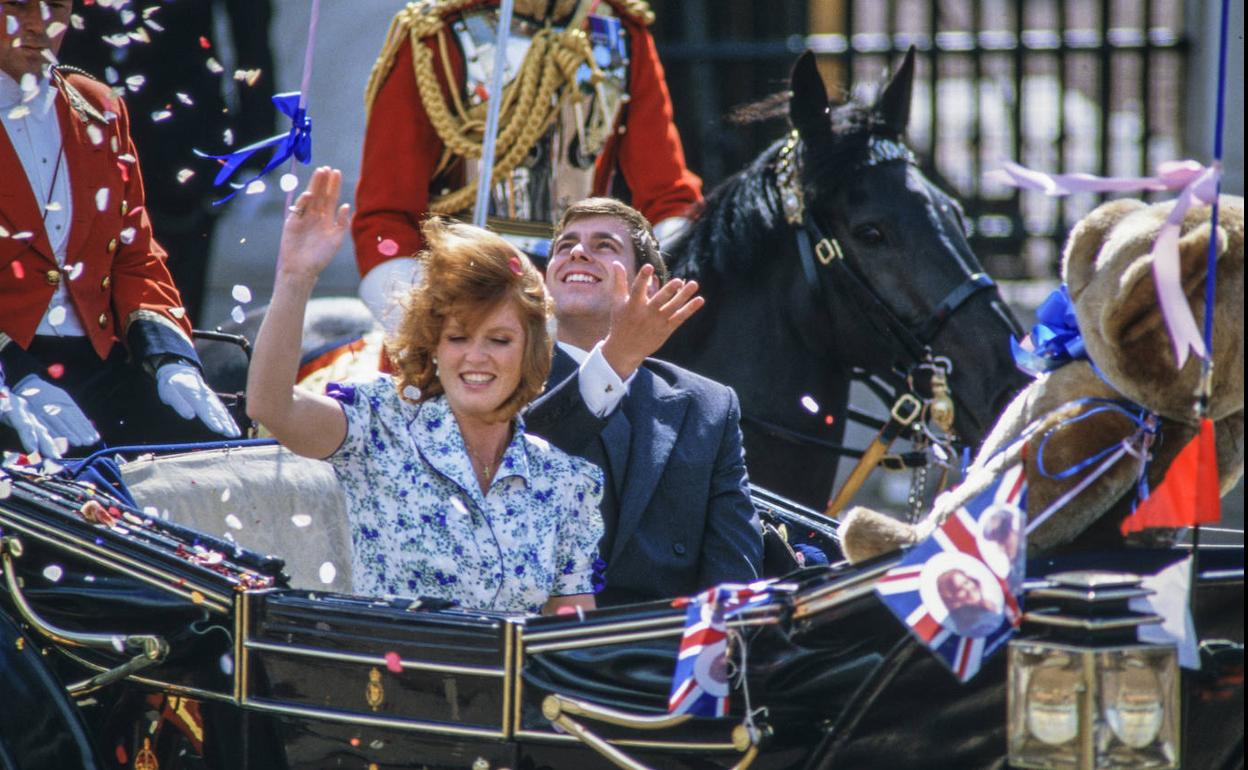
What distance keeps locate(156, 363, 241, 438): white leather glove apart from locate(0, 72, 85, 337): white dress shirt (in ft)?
0.73

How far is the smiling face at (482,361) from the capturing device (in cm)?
249

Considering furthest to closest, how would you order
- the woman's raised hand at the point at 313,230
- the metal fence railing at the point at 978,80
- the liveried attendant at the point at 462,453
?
the metal fence railing at the point at 978,80
the liveried attendant at the point at 462,453
the woman's raised hand at the point at 313,230

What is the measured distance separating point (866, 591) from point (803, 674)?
0.47 ft

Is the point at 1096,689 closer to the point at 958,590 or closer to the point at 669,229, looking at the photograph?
the point at 958,590

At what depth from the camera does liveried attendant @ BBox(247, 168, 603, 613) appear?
2.43m

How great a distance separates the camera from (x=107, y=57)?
5613mm

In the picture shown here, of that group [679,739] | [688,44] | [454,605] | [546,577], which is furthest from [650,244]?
[688,44]

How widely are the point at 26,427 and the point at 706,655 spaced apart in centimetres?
130

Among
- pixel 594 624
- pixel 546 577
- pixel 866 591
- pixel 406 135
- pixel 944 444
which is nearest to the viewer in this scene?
pixel 866 591

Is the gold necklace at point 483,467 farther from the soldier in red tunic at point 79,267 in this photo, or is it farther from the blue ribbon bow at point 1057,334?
the blue ribbon bow at point 1057,334

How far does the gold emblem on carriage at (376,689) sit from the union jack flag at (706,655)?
41 centimetres

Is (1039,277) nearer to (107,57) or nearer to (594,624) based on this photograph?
(107,57)

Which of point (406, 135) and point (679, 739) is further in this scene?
point (406, 135)

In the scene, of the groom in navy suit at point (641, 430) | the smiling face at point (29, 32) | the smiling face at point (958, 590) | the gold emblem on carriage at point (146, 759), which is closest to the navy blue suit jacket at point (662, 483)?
the groom in navy suit at point (641, 430)
